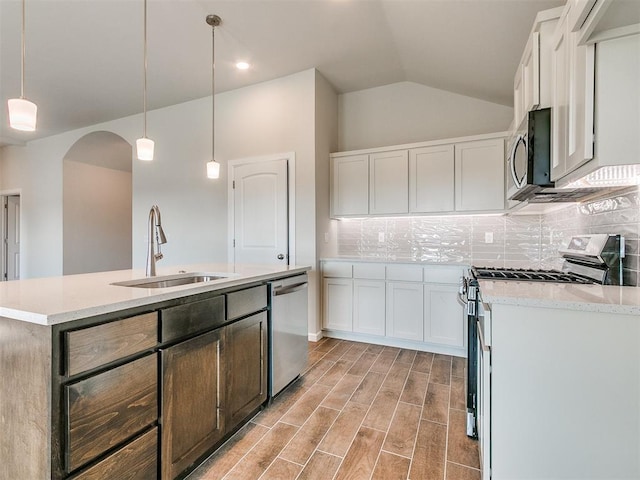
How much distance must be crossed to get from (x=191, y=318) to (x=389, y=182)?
2753 millimetres

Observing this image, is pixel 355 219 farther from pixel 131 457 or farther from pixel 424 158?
pixel 131 457

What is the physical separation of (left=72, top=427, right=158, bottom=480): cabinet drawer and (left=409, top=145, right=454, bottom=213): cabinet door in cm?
307

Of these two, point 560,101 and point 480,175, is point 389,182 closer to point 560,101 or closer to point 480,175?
point 480,175

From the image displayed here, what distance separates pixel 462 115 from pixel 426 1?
5.63 feet

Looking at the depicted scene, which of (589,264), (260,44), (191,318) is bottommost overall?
(191,318)

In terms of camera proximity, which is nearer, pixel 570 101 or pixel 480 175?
pixel 570 101

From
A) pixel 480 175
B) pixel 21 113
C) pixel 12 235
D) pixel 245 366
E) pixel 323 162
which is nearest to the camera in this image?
pixel 21 113

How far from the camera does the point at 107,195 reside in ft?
20.7

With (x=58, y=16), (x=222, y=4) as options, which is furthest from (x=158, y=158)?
(x=222, y=4)

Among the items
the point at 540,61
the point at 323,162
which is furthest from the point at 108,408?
the point at 323,162

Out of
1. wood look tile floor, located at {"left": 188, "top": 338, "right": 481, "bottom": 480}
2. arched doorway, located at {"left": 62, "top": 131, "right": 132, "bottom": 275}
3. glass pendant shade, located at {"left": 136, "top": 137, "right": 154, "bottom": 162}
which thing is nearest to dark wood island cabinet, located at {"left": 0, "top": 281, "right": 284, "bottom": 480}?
wood look tile floor, located at {"left": 188, "top": 338, "right": 481, "bottom": 480}

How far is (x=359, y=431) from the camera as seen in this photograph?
189 centimetres

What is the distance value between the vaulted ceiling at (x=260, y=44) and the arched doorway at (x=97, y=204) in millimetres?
1603

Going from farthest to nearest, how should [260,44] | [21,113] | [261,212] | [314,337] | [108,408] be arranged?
[261,212] < [314,337] < [260,44] < [21,113] < [108,408]
